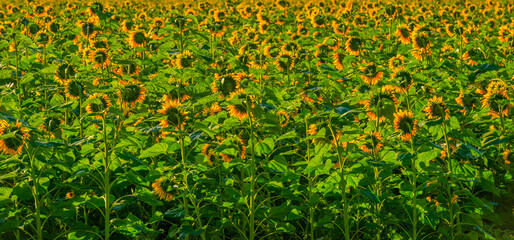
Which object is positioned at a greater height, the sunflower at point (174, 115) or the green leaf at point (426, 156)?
the sunflower at point (174, 115)

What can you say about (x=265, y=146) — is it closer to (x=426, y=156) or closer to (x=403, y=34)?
(x=426, y=156)

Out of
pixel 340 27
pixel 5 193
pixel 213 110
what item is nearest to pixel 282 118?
pixel 213 110

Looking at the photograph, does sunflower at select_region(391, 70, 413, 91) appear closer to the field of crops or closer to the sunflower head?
the field of crops

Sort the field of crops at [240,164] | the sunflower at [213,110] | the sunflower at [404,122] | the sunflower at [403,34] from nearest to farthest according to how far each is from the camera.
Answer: the field of crops at [240,164]
the sunflower at [404,122]
the sunflower at [213,110]
the sunflower at [403,34]

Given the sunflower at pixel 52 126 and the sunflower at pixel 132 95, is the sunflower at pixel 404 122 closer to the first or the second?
the sunflower at pixel 132 95

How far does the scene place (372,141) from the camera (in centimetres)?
387

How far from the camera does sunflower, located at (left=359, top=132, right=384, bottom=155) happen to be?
154 inches

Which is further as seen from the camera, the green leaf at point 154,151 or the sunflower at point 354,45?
the sunflower at point 354,45

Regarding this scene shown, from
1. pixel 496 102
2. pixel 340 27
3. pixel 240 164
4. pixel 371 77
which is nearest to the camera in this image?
pixel 240 164

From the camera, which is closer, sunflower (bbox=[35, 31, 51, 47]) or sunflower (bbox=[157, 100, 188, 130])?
sunflower (bbox=[157, 100, 188, 130])

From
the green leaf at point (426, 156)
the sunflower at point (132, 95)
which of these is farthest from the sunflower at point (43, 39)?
the green leaf at point (426, 156)

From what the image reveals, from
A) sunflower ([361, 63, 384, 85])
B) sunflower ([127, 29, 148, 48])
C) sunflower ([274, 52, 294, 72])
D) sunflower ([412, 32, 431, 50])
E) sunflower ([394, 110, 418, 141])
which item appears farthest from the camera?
sunflower ([127, 29, 148, 48])

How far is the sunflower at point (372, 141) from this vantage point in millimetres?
3904

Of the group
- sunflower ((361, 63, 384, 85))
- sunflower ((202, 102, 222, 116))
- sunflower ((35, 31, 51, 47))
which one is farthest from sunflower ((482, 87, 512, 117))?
sunflower ((35, 31, 51, 47))
